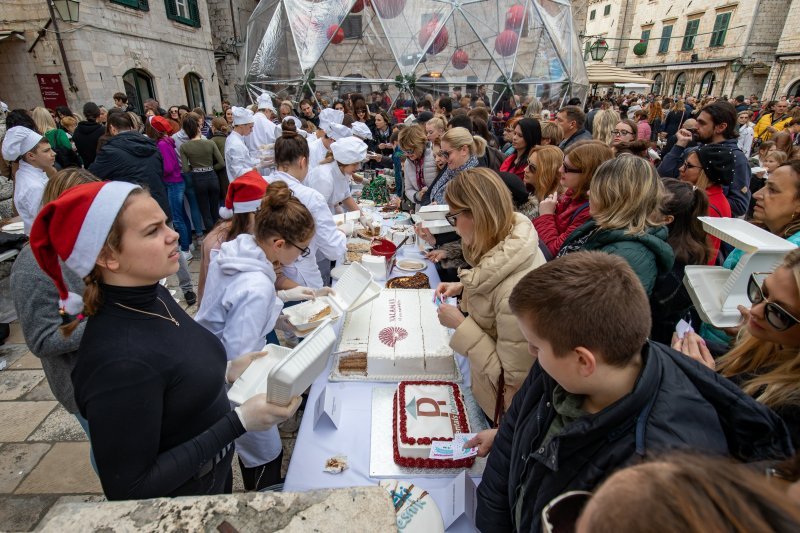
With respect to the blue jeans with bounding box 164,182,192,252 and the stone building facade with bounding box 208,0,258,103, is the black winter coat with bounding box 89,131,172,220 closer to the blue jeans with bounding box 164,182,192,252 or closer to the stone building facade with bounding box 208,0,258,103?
the blue jeans with bounding box 164,182,192,252

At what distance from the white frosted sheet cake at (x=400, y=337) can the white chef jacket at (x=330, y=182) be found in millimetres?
2269

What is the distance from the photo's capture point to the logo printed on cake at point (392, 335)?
225cm

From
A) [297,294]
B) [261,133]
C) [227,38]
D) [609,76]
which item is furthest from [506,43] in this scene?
[297,294]

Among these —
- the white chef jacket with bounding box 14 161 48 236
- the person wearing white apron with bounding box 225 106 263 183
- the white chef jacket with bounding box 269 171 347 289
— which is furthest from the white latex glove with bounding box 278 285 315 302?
the person wearing white apron with bounding box 225 106 263 183

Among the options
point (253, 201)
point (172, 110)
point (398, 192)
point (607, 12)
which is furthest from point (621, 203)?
point (607, 12)

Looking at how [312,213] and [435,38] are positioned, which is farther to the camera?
[435,38]

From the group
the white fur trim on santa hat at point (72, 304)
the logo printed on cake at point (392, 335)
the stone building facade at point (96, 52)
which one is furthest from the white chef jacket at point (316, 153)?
the stone building facade at point (96, 52)

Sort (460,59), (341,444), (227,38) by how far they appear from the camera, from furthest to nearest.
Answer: (227,38), (460,59), (341,444)

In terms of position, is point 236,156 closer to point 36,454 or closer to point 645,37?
point 36,454

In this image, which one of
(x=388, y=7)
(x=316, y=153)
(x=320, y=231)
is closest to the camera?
(x=320, y=231)

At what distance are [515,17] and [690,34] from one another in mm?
25615

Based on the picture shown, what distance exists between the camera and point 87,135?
6.33 m

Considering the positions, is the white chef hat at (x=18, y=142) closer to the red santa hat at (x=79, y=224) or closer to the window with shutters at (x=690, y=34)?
the red santa hat at (x=79, y=224)

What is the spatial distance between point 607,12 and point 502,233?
159 feet
